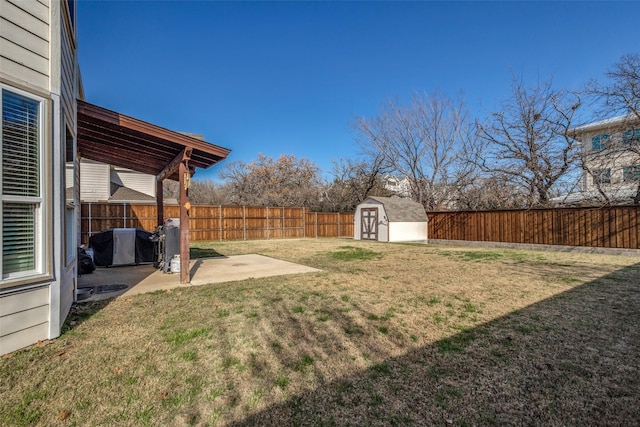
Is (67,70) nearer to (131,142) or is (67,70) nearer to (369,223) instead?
(131,142)

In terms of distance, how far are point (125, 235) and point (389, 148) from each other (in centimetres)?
1877

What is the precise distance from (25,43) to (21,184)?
4.40ft

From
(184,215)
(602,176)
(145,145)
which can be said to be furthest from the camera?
(602,176)

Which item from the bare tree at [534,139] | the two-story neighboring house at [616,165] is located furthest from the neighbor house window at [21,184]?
the bare tree at [534,139]

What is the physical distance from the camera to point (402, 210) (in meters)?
17.2

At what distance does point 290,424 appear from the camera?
184 cm

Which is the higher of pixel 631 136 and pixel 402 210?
pixel 631 136

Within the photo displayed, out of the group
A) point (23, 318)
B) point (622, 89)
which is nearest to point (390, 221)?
point (622, 89)

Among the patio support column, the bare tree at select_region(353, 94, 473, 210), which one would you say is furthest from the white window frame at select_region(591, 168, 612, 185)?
the patio support column

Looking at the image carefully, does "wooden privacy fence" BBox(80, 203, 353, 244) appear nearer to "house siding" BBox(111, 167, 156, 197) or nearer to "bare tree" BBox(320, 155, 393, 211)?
"house siding" BBox(111, 167, 156, 197)

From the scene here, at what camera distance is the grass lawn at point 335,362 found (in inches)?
76.9

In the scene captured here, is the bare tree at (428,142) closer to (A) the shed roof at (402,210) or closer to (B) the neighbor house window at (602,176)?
(A) the shed roof at (402,210)

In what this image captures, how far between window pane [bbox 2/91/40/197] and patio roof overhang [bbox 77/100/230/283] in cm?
186

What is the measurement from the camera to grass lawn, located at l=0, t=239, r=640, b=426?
6.41 feet
